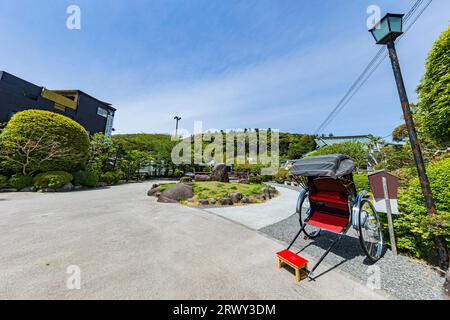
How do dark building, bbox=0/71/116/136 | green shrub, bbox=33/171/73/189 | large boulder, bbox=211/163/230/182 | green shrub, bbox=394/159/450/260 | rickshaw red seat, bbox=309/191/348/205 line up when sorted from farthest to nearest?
large boulder, bbox=211/163/230/182 < dark building, bbox=0/71/116/136 < green shrub, bbox=33/171/73/189 < rickshaw red seat, bbox=309/191/348/205 < green shrub, bbox=394/159/450/260

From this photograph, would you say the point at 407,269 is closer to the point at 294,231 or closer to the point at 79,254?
the point at 294,231

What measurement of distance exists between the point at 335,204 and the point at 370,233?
1.28 meters

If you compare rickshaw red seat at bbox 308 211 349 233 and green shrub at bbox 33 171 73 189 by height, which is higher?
green shrub at bbox 33 171 73 189

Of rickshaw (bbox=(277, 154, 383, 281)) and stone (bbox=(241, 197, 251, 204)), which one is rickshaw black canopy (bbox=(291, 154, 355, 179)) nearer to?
rickshaw (bbox=(277, 154, 383, 281))

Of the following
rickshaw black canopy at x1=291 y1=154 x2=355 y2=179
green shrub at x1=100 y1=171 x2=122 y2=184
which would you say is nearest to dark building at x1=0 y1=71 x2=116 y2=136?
green shrub at x1=100 y1=171 x2=122 y2=184

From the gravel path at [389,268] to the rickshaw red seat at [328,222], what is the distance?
51cm

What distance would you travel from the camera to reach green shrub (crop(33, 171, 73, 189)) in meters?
9.89

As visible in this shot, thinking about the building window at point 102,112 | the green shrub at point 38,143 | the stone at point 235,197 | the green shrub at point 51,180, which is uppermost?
the building window at point 102,112

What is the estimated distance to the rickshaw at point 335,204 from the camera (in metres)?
2.55

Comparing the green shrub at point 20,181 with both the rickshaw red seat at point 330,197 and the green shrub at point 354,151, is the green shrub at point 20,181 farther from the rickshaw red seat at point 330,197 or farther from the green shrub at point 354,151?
the green shrub at point 354,151

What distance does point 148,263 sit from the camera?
2.59 m

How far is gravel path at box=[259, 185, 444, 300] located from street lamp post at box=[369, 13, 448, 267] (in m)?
0.45

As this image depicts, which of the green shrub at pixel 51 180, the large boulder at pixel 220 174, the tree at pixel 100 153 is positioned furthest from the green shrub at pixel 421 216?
the tree at pixel 100 153

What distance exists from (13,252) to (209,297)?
3706mm
